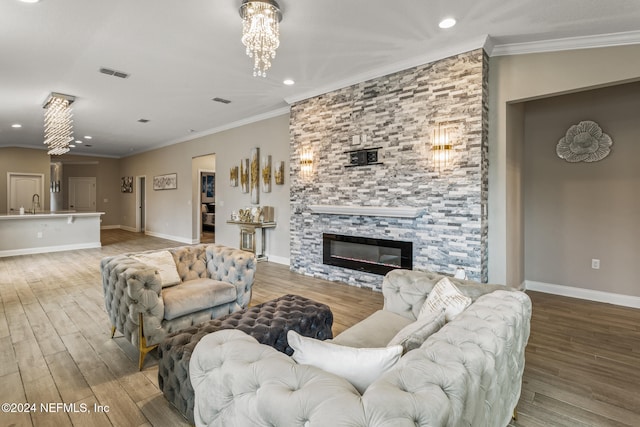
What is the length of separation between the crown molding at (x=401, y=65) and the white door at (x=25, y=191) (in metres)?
9.19

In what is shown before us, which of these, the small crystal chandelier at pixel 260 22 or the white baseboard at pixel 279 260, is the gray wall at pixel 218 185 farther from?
the small crystal chandelier at pixel 260 22

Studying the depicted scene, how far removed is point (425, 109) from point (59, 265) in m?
7.05

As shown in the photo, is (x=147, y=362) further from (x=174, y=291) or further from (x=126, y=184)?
(x=126, y=184)

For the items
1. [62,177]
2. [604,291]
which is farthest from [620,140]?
[62,177]

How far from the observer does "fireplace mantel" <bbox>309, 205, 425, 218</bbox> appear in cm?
405

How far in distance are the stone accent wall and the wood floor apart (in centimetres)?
95

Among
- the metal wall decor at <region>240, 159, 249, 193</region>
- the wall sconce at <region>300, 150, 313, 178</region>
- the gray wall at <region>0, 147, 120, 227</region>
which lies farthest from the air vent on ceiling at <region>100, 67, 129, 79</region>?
the gray wall at <region>0, 147, 120, 227</region>

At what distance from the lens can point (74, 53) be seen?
377 centimetres

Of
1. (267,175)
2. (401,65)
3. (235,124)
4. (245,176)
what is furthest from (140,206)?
(401,65)

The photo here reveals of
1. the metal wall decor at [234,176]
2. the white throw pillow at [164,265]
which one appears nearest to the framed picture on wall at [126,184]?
the metal wall decor at [234,176]

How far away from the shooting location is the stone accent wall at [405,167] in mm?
3682

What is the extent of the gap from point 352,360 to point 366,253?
11.7 feet

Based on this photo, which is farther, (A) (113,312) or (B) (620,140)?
(B) (620,140)

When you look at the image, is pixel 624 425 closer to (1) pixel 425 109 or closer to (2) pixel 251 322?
(2) pixel 251 322
